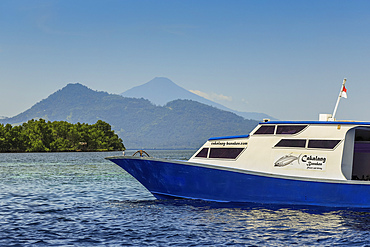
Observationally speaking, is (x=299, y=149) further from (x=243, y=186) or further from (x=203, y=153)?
(x=203, y=153)

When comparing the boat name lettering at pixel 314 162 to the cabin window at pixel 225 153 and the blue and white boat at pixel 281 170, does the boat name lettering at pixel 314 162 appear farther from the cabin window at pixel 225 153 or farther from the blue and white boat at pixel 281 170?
the cabin window at pixel 225 153

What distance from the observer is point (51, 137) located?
162m

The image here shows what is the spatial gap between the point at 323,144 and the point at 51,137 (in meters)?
154

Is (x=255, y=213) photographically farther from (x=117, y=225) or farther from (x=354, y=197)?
(x=117, y=225)

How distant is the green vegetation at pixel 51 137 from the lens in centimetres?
15175

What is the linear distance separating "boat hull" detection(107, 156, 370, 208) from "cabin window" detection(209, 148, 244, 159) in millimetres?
1363

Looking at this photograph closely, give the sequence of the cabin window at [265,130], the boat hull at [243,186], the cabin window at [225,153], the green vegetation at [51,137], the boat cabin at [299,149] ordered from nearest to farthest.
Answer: the boat hull at [243,186] < the boat cabin at [299,149] < the cabin window at [265,130] < the cabin window at [225,153] < the green vegetation at [51,137]

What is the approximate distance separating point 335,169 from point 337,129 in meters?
1.51

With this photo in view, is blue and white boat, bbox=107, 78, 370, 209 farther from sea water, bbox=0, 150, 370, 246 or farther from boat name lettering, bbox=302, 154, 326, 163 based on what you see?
sea water, bbox=0, 150, 370, 246

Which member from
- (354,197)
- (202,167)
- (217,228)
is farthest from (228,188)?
(354,197)

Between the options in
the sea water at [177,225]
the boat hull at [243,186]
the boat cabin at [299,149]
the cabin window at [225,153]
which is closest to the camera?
the sea water at [177,225]

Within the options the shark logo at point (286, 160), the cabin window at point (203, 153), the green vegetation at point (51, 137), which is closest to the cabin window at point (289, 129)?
the shark logo at point (286, 160)

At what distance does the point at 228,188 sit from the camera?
17.6 meters

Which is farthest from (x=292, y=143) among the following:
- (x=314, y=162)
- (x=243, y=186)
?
(x=243, y=186)
